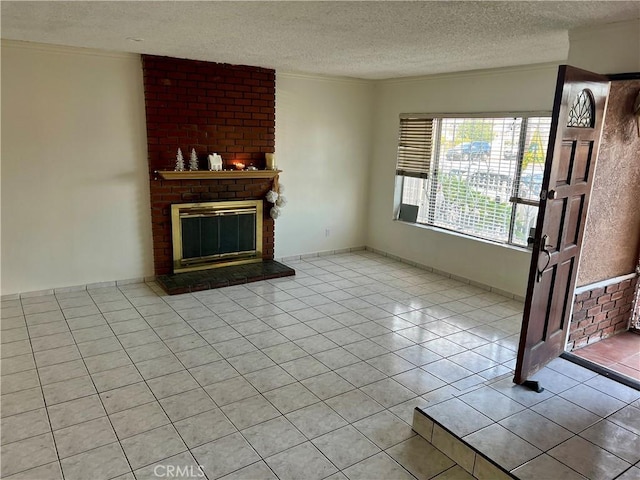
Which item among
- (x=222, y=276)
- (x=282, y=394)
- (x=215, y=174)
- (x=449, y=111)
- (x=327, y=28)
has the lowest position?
(x=282, y=394)

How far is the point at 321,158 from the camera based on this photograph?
5887 millimetres

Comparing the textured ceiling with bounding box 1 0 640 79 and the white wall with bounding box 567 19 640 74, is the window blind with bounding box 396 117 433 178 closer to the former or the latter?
the textured ceiling with bounding box 1 0 640 79

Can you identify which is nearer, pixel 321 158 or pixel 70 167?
pixel 70 167

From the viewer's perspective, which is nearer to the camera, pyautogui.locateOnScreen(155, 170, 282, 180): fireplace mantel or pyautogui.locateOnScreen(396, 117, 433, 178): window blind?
pyautogui.locateOnScreen(155, 170, 282, 180): fireplace mantel

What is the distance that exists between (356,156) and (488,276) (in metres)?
2.40

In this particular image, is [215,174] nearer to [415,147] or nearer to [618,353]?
[415,147]

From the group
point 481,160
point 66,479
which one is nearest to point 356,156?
point 481,160

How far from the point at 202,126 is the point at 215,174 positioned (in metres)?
0.54

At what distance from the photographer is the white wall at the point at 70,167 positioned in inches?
158

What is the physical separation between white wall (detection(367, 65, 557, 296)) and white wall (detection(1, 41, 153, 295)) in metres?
3.03

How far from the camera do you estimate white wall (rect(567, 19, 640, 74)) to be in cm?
264

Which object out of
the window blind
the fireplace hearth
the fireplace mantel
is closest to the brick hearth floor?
the fireplace hearth

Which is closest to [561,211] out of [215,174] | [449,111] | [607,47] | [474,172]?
[607,47]

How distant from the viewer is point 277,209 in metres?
5.45
